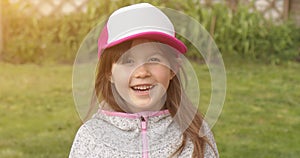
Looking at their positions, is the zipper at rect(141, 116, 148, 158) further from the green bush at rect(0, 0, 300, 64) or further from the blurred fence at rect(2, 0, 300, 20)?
the blurred fence at rect(2, 0, 300, 20)

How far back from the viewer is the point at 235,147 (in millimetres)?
4504

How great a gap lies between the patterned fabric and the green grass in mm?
1488

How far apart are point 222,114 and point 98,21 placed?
2.42 meters

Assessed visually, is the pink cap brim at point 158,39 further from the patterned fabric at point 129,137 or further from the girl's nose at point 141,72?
the patterned fabric at point 129,137

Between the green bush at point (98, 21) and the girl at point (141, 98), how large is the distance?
15.9 ft

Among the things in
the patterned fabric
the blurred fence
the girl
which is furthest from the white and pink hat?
the blurred fence

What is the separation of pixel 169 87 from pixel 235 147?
2.41 metres

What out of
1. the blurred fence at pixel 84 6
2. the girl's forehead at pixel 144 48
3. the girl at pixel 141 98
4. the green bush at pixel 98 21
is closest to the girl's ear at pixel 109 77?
the girl at pixel 141 98

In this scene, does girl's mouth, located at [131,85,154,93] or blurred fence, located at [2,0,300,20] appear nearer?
girl's mouth, located at [131,85,154,93]

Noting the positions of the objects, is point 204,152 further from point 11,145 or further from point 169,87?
point 11,145

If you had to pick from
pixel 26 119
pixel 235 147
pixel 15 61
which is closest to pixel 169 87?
pixel 235 147

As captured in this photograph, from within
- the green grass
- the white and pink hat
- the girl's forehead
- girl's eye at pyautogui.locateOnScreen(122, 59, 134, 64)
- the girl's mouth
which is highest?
the white and pink hat

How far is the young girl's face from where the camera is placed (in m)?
2.01

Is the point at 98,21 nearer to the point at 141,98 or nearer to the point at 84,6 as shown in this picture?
the point at 84,6
